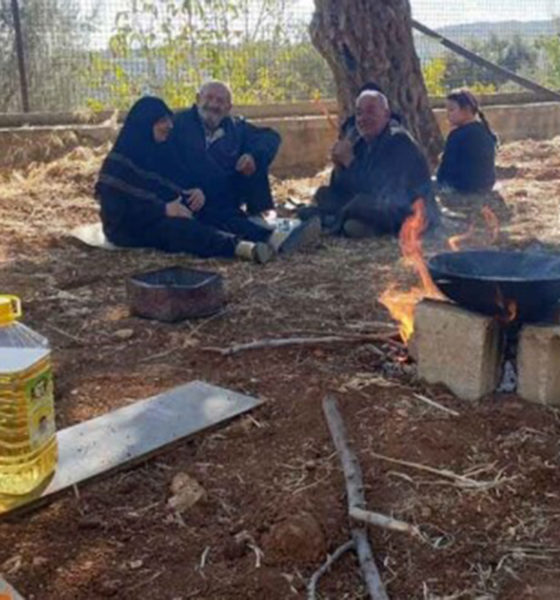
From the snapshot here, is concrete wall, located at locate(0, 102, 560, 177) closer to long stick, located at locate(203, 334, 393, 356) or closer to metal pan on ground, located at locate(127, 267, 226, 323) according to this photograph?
metal pan on ground, located at locate(127, 267, 226, 323)

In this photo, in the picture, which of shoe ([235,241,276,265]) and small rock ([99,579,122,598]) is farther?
shoe ([235,241,276,265])

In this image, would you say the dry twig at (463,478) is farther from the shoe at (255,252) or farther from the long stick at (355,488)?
the shoe at (255,252)

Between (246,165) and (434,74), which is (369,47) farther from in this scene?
(434,74)

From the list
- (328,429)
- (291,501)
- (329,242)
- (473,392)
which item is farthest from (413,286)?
(291,501)

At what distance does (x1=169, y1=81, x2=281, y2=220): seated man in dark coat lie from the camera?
23.4 ft

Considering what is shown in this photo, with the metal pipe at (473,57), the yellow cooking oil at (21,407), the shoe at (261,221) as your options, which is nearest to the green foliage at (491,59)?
the metal pipe at (473,57)

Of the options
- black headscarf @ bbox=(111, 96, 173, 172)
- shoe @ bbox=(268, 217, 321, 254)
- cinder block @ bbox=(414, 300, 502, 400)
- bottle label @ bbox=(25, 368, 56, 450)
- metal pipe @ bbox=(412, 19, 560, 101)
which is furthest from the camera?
metal pipe @ bbox=(412, 19, 560, 101)

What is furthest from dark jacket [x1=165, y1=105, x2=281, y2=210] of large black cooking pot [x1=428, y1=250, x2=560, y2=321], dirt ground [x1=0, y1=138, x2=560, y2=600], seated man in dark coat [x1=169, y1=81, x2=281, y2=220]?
large black cooking pot [x1=428, y1=250, x2=560, y2=321]

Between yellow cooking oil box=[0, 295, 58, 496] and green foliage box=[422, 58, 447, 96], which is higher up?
green foliage box=[422, 58, 447, 96]

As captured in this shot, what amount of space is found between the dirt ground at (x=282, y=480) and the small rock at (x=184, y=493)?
33 mm

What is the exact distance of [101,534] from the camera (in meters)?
2.74

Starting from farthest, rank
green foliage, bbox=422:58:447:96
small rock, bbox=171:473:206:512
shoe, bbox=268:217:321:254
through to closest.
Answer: green foliage, bbox=422:58:447:96, shoe, bbox=268:217:321:254, small rock, bbox=171:473:206:512

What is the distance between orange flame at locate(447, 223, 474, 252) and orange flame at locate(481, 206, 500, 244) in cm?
17

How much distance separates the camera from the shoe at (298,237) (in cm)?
692
